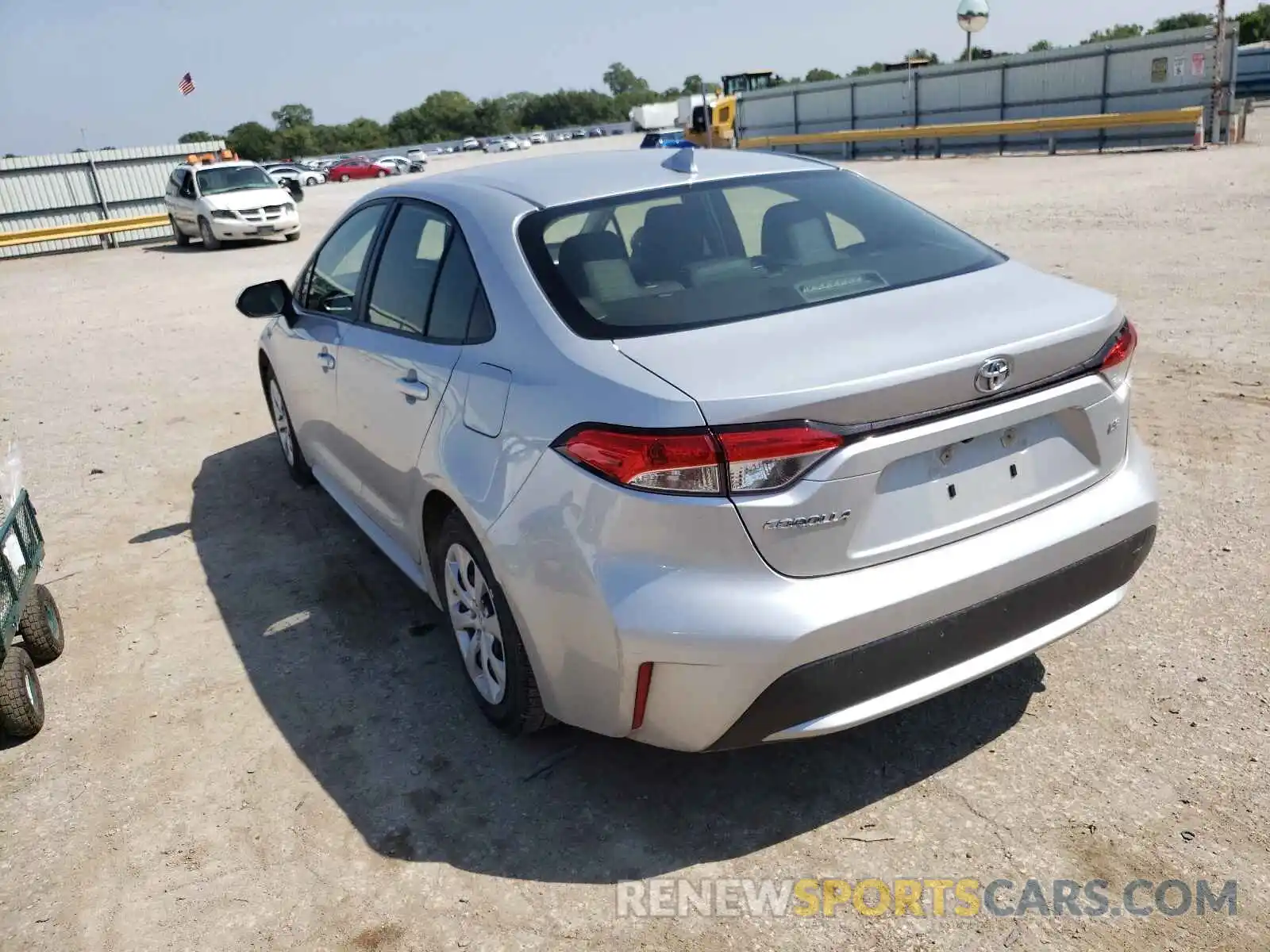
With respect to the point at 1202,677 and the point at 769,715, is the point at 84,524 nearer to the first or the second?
the point at 769,715

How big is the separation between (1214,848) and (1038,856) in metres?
0.43

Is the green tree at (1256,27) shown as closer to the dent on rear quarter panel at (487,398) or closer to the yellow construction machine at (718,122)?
the yellow construction machine at (718,122)

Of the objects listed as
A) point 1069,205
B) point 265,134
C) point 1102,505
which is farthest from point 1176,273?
point 265,134

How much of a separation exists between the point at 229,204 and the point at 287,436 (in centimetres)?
1642

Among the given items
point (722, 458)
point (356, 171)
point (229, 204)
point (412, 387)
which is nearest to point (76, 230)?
point (229, 204)

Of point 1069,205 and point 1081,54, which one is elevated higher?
point 1081,54

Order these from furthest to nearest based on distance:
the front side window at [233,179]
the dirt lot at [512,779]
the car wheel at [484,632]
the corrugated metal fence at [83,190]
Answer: the corrugated metal fence at [83,190] → the front side window at [233,179] → the car wheel at [484,632] → the dirt lot at [512,779]

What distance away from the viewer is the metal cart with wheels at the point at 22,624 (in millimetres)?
3598

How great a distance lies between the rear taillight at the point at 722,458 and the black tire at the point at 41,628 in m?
2.77

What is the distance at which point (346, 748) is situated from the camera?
3461mm

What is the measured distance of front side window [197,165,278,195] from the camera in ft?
69.8

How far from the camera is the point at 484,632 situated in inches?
130

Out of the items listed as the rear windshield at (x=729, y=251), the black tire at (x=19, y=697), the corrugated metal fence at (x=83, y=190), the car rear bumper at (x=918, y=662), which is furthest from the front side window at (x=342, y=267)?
the corrugated metal fence at (x=83, y=190)

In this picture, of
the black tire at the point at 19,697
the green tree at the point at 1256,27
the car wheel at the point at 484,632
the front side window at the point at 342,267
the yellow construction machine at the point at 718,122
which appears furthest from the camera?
the green tree at the point at 1256,27
